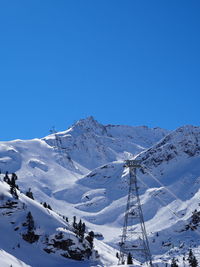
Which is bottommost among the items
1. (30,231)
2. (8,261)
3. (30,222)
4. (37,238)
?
(8,261)

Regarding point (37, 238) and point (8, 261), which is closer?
point (8, 261)

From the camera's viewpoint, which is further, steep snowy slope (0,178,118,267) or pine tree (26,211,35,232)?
pine tree (26,211,35,232)

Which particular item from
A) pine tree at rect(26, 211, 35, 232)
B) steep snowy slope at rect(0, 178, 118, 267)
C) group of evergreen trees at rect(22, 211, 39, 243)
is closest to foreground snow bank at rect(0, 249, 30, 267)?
steep snowy slope at rect(0, 178, 118, 267)

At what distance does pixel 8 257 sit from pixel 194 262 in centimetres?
4788

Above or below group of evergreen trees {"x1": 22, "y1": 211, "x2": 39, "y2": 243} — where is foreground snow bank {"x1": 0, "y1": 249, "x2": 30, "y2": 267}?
below

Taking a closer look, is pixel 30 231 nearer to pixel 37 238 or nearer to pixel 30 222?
pixel 30 222

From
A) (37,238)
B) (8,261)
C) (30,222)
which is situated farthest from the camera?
(30,222)

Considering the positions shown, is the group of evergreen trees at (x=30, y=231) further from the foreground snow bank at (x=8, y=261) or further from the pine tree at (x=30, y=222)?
the foreground snow bank at (x=8, y=261)

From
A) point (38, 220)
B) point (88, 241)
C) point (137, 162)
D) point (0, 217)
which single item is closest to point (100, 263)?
point (88, 241)

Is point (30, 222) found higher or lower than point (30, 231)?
higher

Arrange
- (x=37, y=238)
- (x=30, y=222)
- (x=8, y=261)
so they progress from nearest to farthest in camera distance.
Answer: (x=8, y=261) → (x=37, y=238) → (x=30, y=222)

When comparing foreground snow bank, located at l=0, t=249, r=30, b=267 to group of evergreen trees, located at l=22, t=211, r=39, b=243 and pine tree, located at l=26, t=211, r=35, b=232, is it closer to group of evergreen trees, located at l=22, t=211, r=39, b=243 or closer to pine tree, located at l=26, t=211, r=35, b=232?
group of evergreen trees, located at l=22, t=211, r=39, b=243

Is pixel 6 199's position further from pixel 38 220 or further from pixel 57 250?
pixel 57 250

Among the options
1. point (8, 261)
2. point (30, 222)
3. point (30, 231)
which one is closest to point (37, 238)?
point (30, 231)
